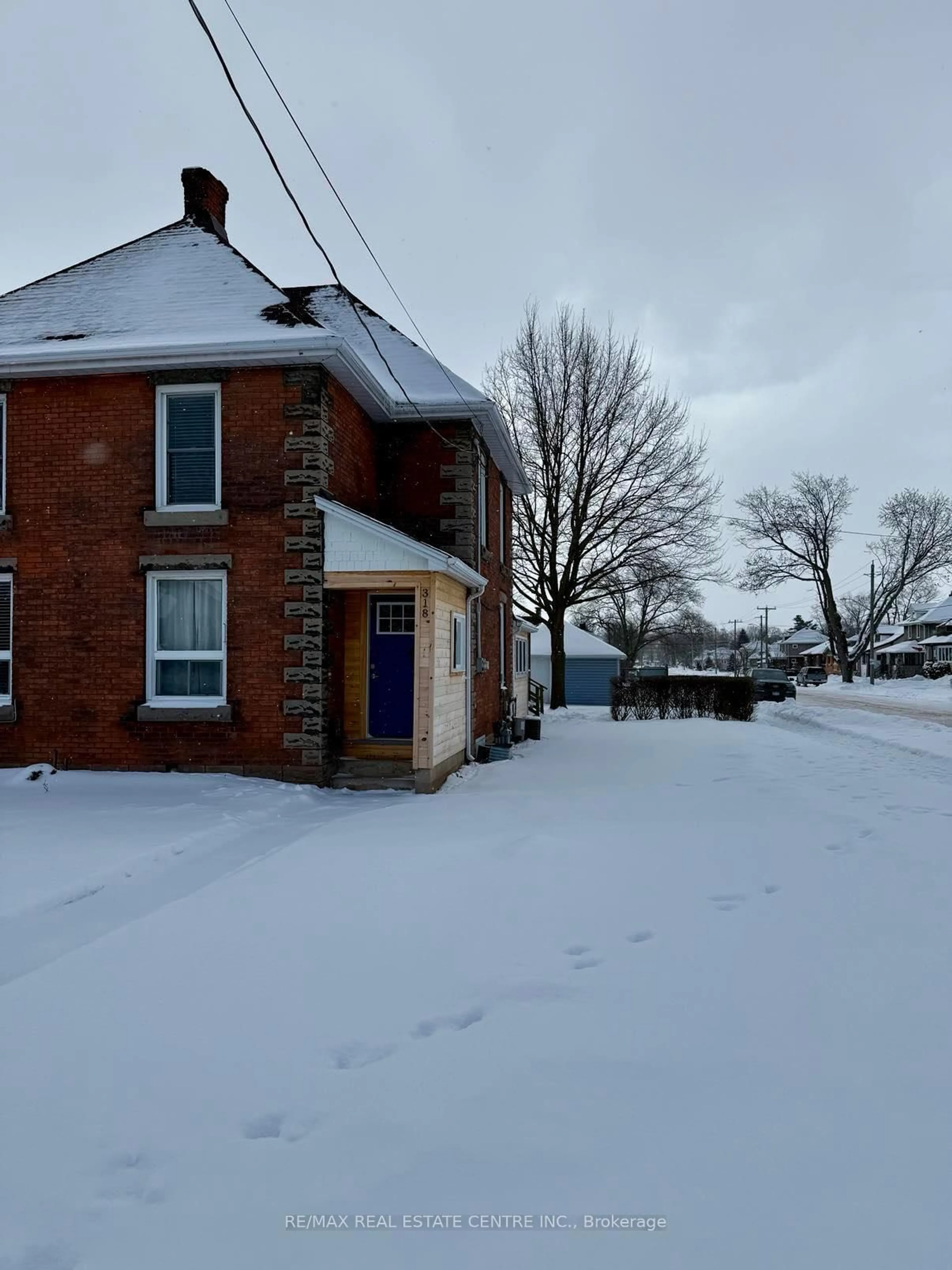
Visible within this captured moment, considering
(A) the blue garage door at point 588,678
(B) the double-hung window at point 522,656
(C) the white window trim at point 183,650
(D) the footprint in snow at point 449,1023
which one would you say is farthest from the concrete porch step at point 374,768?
(A) the blue garage door at point 588,678

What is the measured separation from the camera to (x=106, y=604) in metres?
10.8

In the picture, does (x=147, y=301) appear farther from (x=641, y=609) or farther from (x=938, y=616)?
(x=938, y=616)

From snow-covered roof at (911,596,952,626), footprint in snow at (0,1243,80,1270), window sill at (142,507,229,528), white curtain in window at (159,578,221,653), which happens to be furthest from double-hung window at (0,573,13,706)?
snow-covered roof at (911,596,952,626)

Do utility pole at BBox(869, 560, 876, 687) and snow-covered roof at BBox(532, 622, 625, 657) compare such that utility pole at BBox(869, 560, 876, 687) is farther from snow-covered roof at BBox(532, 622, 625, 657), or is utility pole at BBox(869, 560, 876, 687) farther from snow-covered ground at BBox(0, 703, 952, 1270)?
snow-covered ground at BBox(0, 703, 952, 1270)

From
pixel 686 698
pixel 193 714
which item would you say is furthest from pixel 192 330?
pixel 686 698

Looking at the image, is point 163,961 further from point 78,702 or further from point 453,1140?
point 78,702

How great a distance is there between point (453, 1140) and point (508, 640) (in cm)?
1618

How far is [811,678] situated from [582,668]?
1162 inches

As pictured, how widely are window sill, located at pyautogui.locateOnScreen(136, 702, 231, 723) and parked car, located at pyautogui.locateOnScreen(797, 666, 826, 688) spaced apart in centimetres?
4967

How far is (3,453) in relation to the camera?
Result: 11172mm

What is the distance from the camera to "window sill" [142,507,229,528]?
1062 centimetres

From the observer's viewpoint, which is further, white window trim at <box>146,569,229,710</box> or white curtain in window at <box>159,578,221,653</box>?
white curtain in window at <box>159,578,221,653</box>

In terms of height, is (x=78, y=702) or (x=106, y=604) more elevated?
(x=106, y=604)

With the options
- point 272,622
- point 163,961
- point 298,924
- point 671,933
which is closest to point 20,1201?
point 163,961
